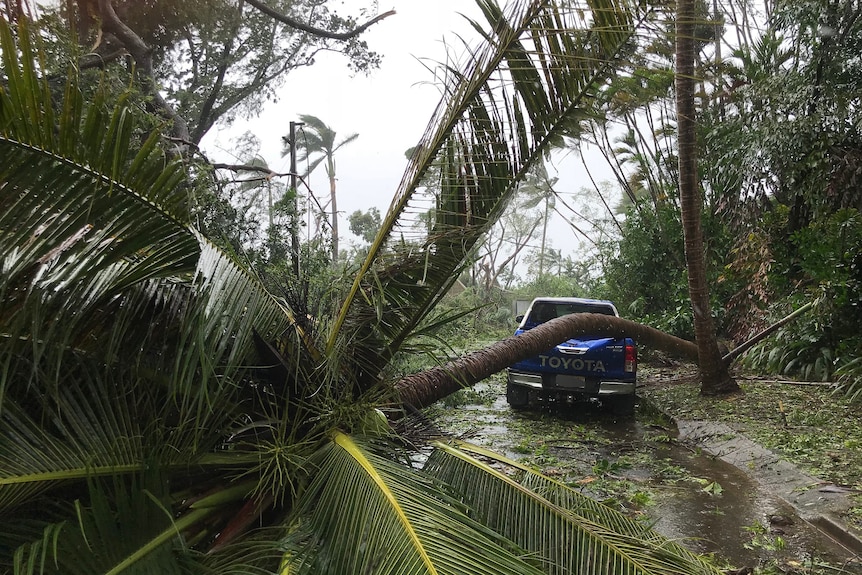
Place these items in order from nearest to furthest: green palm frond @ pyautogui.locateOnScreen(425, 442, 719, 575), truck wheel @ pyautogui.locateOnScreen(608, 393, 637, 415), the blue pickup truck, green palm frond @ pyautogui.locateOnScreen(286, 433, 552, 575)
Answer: green palm frond @ pyautogui.locateOnScreen(286, 433, 552, 575), green palm frond @ pyautogui.locateOnScreen(425, 442, 719, 575), the blue pickup truck, truck wheel @ pyautogui.locateOnScreen(608, 393, 637, 415)

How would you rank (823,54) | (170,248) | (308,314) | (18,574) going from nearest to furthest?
(18,574) < (170,248) < (308,314) < (823,54)

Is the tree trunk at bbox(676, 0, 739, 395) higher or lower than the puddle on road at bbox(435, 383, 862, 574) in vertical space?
higher

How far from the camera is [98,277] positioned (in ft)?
7.65

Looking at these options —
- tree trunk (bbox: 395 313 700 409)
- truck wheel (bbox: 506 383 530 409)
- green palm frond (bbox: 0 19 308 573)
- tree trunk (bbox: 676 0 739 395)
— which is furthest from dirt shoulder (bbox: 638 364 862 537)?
green palm frond (bbox: 0 19 308 573)

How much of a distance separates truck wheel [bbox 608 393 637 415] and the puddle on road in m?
0.19

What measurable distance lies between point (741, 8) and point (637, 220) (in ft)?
33.3

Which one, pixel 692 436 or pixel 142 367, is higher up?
pixel 142 367

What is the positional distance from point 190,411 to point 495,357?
244 centimetres

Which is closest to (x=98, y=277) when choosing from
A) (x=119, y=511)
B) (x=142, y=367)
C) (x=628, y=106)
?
(x=142, y=367)

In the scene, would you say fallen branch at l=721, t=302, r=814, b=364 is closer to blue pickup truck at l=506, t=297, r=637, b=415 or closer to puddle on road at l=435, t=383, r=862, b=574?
puddle on road at l=435, t=383, r=862, b=574

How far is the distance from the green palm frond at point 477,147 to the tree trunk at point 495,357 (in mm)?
418

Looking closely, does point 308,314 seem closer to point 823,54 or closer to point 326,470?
point 326,470

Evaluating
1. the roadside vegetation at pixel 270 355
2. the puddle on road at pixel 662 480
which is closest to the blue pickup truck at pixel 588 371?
the puddle on road at pixel 662 480

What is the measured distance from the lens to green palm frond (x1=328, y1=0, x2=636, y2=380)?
10.2 feet
